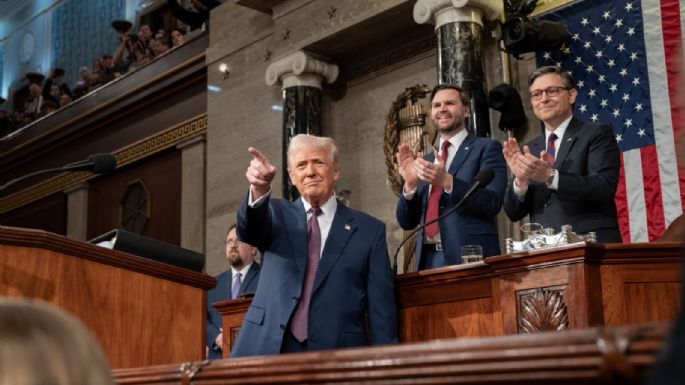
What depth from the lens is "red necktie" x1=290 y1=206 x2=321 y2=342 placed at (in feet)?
9.84

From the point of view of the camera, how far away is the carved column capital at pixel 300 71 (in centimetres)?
749

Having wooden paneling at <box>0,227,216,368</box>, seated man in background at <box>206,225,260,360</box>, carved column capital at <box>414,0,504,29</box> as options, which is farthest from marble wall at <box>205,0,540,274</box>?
wooden paneling at <box>0,227,216,368</box>

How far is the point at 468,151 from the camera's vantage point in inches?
155

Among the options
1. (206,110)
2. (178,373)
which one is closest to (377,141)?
(206,110)

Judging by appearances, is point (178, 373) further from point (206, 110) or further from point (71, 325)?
point (206, 110)

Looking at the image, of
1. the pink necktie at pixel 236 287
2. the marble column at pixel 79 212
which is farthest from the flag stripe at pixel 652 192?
the marble column at pixel 79 212

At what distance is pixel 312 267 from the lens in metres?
3.10

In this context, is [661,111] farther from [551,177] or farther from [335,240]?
[335,240]

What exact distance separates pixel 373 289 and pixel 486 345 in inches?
77.6

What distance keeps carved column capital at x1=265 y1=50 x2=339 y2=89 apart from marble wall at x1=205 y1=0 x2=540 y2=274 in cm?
11

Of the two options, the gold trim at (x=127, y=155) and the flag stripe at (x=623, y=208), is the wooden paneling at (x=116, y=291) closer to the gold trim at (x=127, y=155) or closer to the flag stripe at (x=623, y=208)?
the flag stripe at (x=623, y=208)

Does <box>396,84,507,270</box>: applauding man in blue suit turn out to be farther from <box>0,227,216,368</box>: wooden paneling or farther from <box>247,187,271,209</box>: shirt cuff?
<box>0,227,216,368</box>: wooden paneling

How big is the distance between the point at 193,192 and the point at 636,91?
14.5ft

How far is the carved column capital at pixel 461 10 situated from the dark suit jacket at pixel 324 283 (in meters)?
3.42
